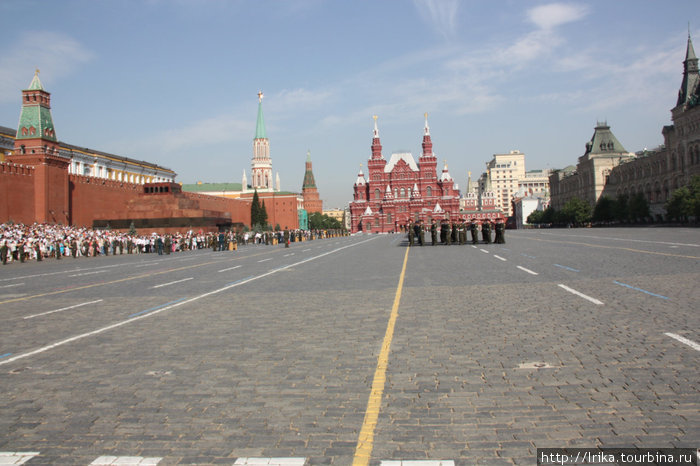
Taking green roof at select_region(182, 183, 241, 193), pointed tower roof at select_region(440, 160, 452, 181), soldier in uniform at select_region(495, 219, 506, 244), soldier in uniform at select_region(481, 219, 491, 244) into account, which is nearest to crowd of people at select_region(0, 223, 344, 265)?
soldier in uniform at select_region(481, 219, 491, 244)

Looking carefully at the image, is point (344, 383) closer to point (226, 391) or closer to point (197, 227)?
point (226, 391)

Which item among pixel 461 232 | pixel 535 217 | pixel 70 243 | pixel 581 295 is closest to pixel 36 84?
pixel 70 243

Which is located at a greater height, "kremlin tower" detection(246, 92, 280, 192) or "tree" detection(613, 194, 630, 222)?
"kremlin tower" detection(246, 92, 280, 192)

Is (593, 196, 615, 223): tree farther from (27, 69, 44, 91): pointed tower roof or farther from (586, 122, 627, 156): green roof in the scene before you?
(27, 69, 44, 91): pointed tower roof

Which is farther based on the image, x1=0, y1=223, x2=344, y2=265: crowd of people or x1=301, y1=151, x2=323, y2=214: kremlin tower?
x1=301, y1=151, x2=323, y2=214: kremlin tower

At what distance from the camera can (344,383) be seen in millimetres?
5266

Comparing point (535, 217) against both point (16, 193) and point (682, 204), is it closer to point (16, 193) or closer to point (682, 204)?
point (682, 204)

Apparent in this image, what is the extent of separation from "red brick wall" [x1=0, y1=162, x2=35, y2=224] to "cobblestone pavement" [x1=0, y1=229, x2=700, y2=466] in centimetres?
4372

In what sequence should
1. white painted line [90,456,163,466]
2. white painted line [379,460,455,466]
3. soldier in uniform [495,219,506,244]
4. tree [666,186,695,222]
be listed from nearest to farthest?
white painted line [379,460,455,466] → white painted line [90,456,163,466] → soldier in uniform [495,219,506,244] → tree [666,186,695,222]

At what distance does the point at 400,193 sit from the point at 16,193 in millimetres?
93599

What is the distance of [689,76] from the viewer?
89.4m

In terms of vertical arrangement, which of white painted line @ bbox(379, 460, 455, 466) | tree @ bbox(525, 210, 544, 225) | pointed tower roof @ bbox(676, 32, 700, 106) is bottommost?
white painted line @ bbox(379, 460, 455, 466)

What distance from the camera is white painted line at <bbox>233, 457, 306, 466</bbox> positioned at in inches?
141

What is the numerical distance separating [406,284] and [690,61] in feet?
320
